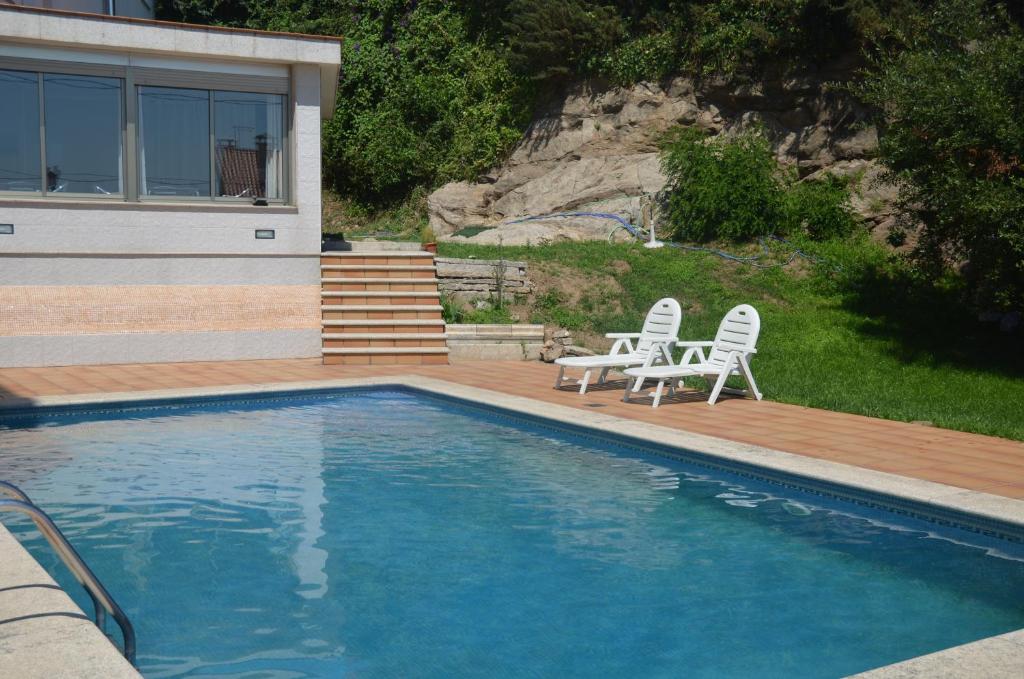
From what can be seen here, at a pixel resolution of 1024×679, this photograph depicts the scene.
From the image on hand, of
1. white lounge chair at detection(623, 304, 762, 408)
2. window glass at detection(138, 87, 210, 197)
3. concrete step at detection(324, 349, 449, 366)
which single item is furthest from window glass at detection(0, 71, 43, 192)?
white lounge chair at detection(623, 304, 762, 408)

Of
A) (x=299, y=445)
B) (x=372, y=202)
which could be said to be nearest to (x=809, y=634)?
(x=299, y=445)

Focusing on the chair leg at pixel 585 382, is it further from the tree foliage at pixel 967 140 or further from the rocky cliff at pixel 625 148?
the rocky cliff at pixel 625 148

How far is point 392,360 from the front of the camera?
13000 mm

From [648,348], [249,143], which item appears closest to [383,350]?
[249,143]

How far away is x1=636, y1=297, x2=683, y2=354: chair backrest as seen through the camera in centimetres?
1019

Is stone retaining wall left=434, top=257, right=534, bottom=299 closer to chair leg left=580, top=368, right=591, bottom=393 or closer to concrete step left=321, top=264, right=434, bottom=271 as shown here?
concrete step left=321, top=264, right=434, bottom=271

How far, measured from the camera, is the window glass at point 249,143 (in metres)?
13.5

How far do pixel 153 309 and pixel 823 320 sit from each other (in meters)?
9.72

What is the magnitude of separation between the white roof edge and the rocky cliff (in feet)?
20.4

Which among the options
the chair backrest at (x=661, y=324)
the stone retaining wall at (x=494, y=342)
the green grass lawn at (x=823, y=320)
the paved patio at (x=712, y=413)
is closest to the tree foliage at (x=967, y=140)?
the green grass lawn at (x=823, y=320)

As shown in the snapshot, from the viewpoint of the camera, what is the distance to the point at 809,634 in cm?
426

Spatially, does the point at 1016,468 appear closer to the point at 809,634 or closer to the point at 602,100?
the point at 809,634

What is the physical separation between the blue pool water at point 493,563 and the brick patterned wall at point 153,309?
461 centimetres

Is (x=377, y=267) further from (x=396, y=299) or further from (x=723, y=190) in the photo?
(x=723, y=190)
